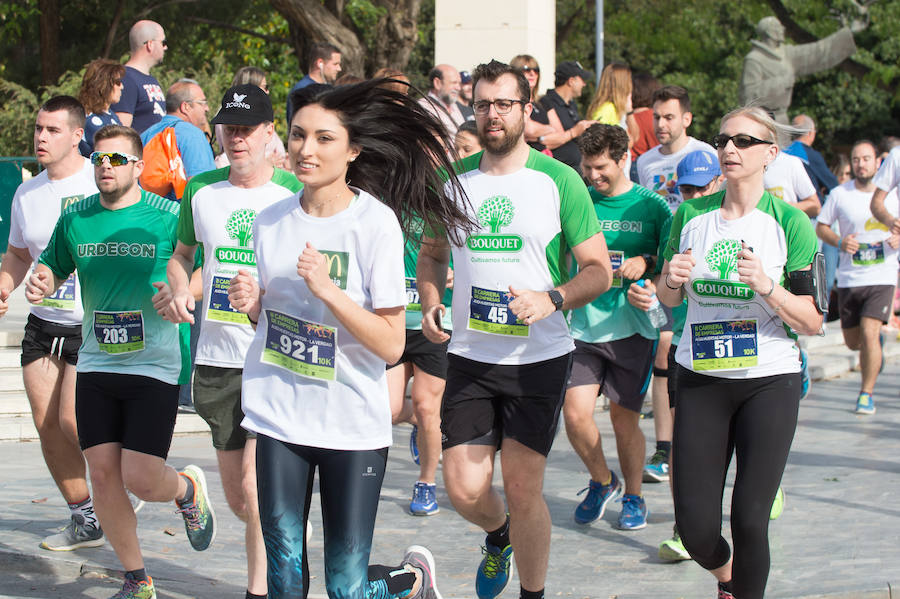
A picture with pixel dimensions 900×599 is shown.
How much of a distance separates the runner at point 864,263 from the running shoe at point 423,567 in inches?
272

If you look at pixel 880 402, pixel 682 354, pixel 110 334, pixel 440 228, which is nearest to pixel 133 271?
pixel 110 334

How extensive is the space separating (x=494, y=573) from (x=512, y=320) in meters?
1.14

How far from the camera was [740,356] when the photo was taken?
15.9ft

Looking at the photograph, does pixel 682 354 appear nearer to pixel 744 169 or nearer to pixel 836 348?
pixel 744 169

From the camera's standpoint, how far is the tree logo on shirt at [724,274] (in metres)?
4.88

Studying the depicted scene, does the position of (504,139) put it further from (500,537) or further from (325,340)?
(500,537)

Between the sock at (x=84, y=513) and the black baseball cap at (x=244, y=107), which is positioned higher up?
the black baseball cap at (x=244, y=107)

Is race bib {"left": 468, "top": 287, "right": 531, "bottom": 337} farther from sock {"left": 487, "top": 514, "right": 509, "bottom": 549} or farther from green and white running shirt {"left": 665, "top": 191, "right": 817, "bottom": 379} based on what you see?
sock {"left": 487, "top": 514, "right": 509, "bottom": 549}

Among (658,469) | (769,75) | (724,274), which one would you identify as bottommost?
(658,469)

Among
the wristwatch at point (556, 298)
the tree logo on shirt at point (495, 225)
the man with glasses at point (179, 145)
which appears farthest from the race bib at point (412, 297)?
the wristwatch at point (556, 298)

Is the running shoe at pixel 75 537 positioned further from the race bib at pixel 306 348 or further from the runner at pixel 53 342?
the race bib at pixel 306 348

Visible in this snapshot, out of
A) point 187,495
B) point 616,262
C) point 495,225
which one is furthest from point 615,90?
point 187,495

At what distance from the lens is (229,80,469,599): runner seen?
3986 mm

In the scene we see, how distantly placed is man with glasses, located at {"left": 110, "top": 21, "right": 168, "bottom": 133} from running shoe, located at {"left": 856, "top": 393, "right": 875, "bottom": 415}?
20.9ft
